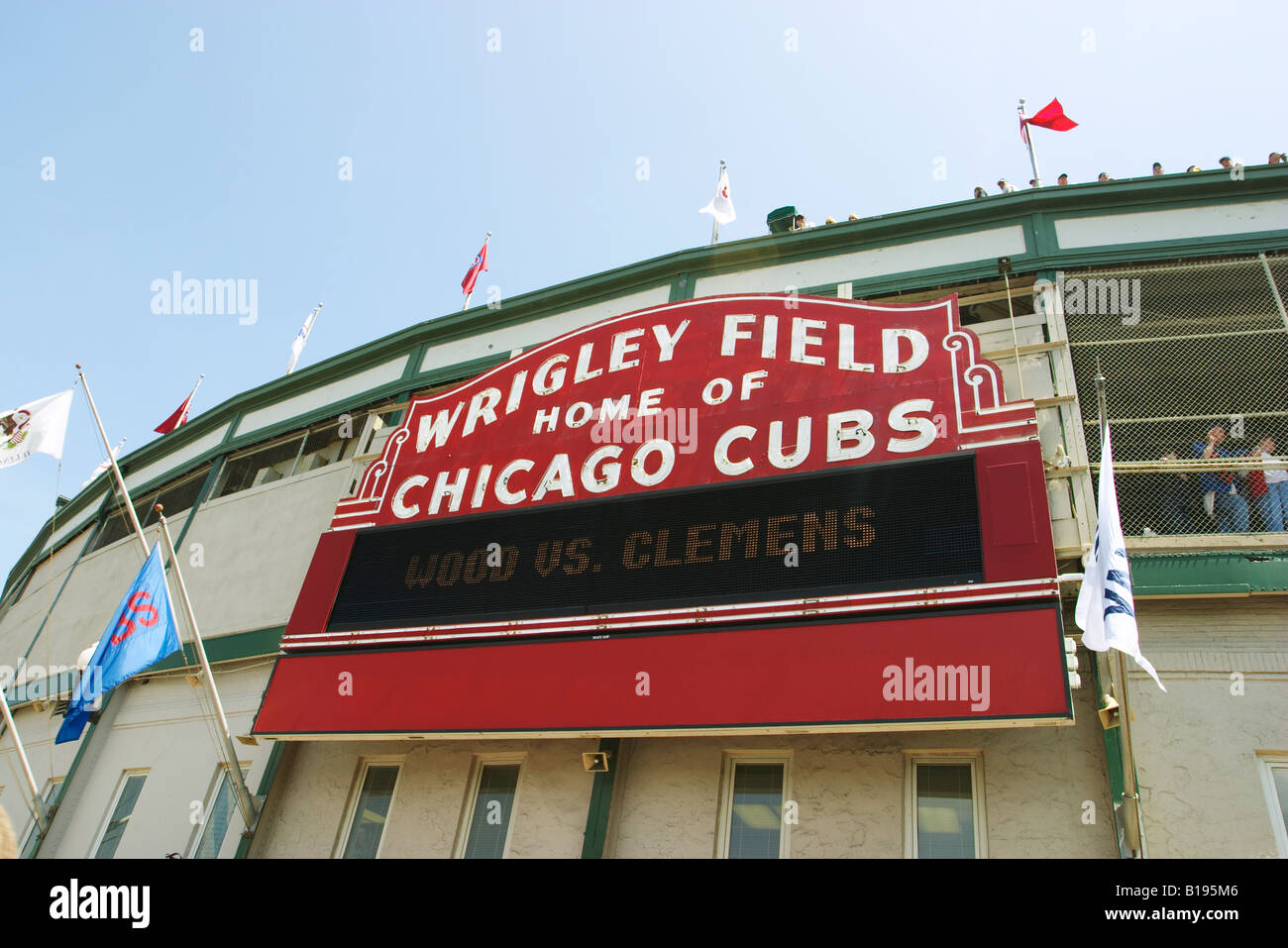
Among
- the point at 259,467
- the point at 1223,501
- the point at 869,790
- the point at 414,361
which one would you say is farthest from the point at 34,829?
the point at 1223,501

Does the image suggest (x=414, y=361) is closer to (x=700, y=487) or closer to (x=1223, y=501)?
(x=700, y=487)

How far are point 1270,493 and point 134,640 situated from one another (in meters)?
10.5

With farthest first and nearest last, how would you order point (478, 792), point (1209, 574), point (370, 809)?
point (370, 809)
point (478, 792)
point (1209, 574)

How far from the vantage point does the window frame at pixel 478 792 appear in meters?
8.43

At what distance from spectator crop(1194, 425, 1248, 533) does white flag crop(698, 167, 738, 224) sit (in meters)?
7.11

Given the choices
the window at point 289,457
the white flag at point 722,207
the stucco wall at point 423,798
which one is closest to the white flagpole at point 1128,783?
the stucco wall at point 423,798

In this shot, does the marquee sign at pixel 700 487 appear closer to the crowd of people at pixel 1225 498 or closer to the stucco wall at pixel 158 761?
the crowd of people at pixel 1225 498

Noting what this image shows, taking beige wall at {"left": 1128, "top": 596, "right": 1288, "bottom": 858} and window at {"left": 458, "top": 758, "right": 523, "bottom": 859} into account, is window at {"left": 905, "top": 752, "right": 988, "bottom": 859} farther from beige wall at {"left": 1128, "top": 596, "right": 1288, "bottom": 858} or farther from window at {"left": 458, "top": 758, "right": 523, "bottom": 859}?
window at {"left": 458, "top": 758, "right": 523, "bottom": 859}

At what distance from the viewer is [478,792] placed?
8.88 metres

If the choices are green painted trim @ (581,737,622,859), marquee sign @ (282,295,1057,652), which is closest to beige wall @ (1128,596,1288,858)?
marquee sign @ (282,295,1057,652)

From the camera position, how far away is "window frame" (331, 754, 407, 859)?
9.13 meters

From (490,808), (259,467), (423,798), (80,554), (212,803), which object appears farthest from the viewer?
(80,554)

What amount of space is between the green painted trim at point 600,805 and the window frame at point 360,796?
2293 mm
